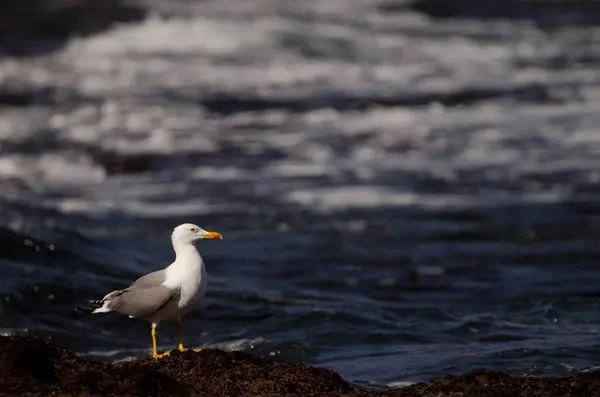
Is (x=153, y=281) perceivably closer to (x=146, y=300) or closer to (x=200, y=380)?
(x=146, y=300)

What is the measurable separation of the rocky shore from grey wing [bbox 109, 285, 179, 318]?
0.59 metres

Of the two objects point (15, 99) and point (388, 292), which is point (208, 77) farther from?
point (388, 292)

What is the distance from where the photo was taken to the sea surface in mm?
9805

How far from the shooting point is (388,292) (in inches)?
441

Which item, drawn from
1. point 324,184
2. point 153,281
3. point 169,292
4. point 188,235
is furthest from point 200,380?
point 324,184

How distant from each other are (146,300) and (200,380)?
102 centimetres

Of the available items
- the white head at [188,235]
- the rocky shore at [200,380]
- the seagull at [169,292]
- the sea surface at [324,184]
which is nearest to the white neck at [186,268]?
the seagull at [169,292]

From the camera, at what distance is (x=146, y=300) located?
7.23 meters

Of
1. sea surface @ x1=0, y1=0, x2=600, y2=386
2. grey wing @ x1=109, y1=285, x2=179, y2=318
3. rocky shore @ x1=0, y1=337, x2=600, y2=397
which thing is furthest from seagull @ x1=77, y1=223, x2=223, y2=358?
sea surface @ x1=0, y1=0, x2=600, y2=386

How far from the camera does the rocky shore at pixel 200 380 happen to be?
5691 mm

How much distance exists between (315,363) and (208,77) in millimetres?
12594

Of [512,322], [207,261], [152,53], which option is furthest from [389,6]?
[512,322]

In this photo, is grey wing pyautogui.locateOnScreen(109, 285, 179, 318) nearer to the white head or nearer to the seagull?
the seagull

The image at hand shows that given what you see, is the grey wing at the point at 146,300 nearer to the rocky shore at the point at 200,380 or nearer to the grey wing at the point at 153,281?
the grey wing at the point at 153,281
